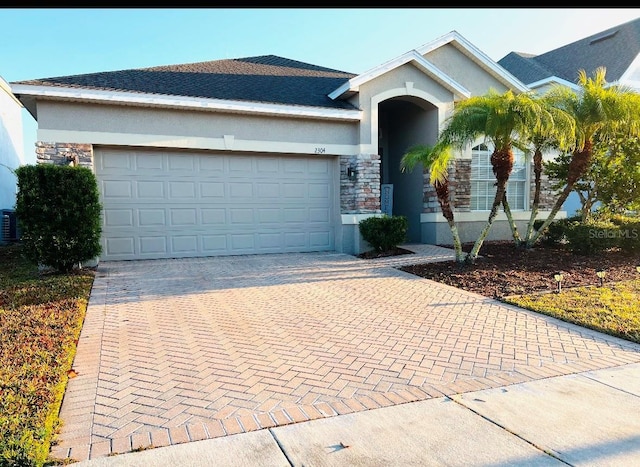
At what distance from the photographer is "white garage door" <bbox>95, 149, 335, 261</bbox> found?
10.2m

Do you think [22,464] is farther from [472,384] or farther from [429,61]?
[429,61]

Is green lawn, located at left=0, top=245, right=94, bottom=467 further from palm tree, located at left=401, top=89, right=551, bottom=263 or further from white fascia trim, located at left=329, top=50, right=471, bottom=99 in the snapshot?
white fascia trim, located at left=329, top=50, right=471, bottom=99

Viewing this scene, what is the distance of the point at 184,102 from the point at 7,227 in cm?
990

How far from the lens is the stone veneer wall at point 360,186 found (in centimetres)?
1164

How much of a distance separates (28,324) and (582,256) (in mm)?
10923

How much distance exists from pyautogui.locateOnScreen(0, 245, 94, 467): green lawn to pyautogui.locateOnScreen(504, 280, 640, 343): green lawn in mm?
5837

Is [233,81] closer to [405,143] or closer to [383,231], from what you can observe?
[405,143]

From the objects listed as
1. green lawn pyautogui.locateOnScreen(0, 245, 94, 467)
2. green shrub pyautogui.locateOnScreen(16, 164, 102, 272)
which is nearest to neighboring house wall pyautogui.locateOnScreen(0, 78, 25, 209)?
green shrub pyautogui.locateOnScreen(16, 164, 102, 272)

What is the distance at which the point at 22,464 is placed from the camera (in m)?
2.50

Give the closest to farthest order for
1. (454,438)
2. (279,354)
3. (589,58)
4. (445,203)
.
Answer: (454,438), (279,354), (445,203), (589,58)

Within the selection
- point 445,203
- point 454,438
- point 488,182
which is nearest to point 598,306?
point 445,203

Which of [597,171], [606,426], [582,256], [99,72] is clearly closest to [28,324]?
[606,426]

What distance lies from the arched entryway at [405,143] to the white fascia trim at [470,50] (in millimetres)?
1683

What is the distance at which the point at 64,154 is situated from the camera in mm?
9328
